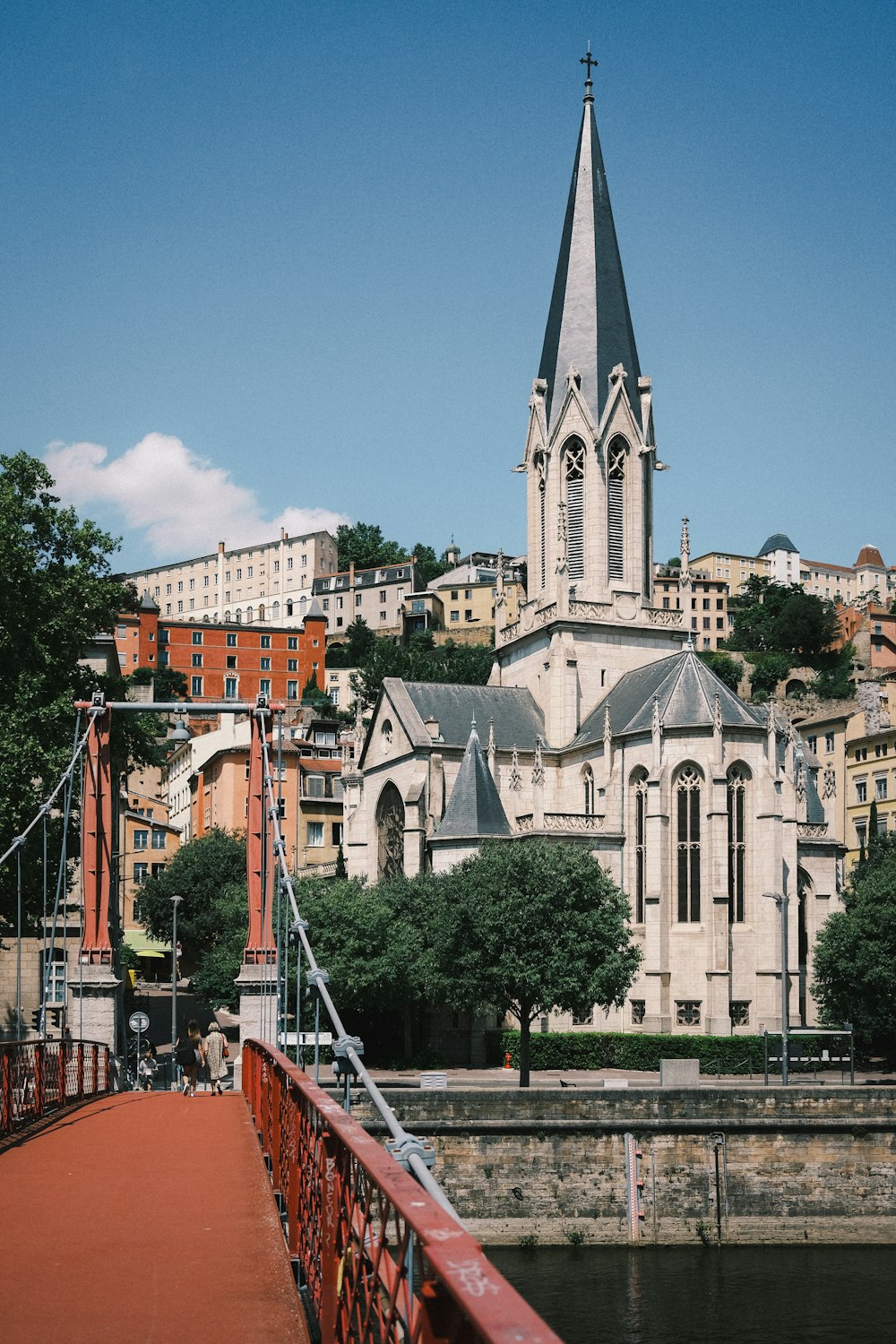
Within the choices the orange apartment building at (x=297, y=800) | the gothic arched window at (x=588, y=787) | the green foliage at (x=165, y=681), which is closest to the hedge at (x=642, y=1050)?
the gothic arched window at (x=588, y=787)

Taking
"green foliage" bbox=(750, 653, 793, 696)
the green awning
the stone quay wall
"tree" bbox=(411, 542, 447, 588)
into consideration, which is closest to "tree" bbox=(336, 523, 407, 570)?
"tree" bbox=(411, 542, 447, 588)

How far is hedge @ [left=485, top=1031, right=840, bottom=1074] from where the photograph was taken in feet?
171

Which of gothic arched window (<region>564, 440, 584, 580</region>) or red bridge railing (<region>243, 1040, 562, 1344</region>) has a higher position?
gothic arched window (<region>564, 440, 584, 580</region>)

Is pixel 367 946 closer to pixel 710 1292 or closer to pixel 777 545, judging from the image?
pixel 710 1292

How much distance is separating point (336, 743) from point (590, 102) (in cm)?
5027

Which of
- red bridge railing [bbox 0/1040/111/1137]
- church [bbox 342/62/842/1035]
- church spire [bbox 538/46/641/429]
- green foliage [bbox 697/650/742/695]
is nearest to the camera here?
red bridge railing [bbox 0/1040/111/1137]

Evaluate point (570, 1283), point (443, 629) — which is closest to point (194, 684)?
point (443, 629)

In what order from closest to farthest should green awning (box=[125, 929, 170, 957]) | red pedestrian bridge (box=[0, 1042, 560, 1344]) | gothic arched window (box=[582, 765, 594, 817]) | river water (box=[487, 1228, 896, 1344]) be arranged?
red pedestrian bridge (box=[0, 1042, 560, 1344]) → river water (box=[487, 1228, 896, 1344]) → gothic arched window (box=[582, 765, 594, 817]) → green awning (box=[125, 929, 170, 957])

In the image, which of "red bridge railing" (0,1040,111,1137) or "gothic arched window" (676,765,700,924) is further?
"gothic arched window" (676,765,700,924)

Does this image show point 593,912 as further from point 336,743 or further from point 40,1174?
point 336,743

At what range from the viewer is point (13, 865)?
3794 centimetres

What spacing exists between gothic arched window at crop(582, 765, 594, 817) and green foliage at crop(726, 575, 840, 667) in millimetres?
81506

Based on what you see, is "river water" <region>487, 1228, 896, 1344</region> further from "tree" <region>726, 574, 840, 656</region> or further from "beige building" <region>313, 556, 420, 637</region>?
"beige building" <region>313, 556, 420, 637</region>

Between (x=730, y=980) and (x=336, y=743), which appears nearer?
(x=730, y=980)
